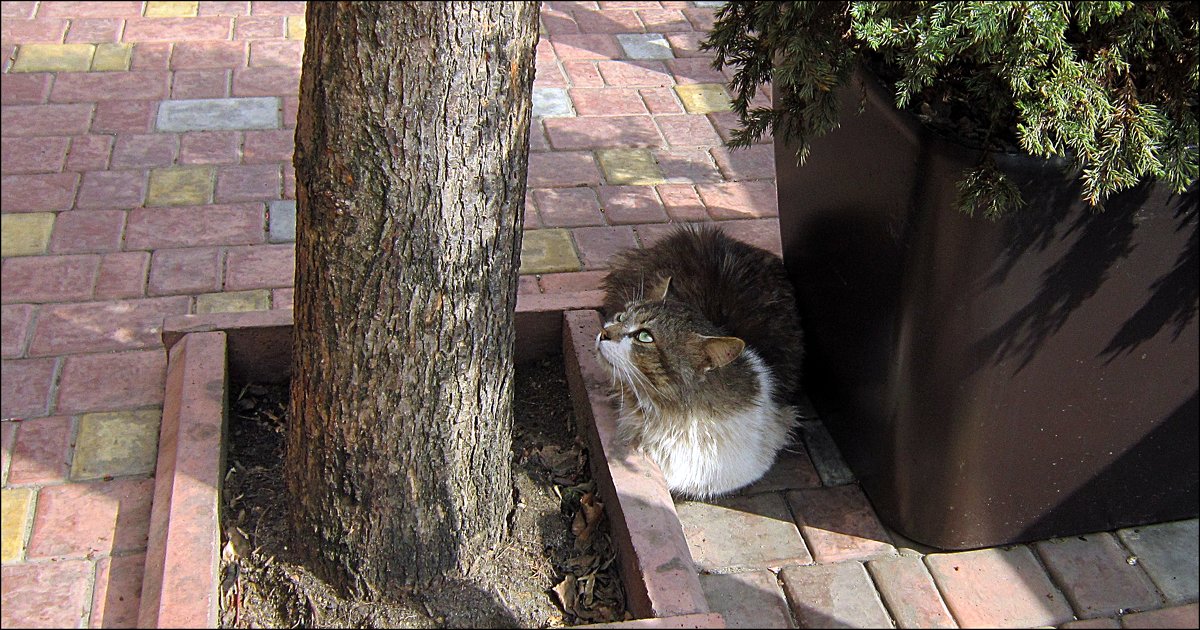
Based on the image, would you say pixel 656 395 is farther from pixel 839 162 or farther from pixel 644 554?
pixel 839 162

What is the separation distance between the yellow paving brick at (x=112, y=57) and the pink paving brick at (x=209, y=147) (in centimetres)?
76

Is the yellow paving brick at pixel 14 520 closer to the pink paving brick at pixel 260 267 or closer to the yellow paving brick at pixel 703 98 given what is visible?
the pink paving brick at pixel 260 267

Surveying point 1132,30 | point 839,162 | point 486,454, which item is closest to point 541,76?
point 839,162

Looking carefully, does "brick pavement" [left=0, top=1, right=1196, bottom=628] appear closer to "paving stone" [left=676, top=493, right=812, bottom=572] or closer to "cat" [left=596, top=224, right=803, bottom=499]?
"paving stone" [left=676, top=493, right=812, bottom=572]

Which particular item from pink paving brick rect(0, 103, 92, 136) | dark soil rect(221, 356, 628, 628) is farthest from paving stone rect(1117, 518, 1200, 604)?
pink paving brick rect(0, 103, 92, 136)

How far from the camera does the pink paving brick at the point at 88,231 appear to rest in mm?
3627

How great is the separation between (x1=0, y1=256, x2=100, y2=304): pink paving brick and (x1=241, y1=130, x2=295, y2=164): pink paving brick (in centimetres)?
84

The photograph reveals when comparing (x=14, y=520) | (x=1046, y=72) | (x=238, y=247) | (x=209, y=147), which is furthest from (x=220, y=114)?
(x=1046, y=72)

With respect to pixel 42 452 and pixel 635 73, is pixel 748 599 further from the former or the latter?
pixel 635 73

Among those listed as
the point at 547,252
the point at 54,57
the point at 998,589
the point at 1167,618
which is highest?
the point at 1167,618

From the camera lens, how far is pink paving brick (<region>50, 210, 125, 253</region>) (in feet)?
11.9

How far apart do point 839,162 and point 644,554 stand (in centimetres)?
110

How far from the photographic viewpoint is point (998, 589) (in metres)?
2.58

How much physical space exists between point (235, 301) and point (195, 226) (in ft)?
1.72
